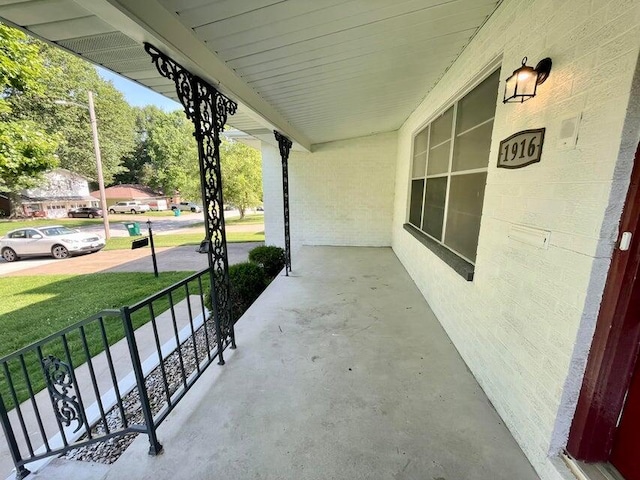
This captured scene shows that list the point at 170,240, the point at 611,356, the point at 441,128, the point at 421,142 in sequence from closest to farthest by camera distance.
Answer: the point at 611,356
the point at 441,128
the point at 421,142
the point at 170,240

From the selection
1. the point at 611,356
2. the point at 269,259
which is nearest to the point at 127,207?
the point at 269,259

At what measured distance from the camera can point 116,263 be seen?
7562 millimetres

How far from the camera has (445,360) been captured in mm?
2293

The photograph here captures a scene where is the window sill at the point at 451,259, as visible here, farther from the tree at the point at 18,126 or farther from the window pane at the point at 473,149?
the tree at the point at 18,126

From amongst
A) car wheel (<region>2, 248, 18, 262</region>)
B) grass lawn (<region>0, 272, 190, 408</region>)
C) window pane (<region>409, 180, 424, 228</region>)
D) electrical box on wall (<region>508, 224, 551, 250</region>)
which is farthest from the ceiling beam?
car wheel (<region>2, 248, 18, 262</region>)

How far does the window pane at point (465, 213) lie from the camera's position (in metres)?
2.28

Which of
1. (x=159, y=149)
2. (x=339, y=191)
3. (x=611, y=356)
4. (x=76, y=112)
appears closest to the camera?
(x=611, y=356)

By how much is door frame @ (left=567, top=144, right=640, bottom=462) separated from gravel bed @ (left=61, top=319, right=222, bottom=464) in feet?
7.13

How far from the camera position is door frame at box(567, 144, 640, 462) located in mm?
1027

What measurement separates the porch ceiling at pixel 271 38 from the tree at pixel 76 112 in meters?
12.1

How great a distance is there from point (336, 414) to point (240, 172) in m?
12.9

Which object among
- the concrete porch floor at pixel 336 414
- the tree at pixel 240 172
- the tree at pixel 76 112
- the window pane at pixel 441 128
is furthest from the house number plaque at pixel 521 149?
the tree at pixel 76 112

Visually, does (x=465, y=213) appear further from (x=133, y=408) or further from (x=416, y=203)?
(x=133, y=408)

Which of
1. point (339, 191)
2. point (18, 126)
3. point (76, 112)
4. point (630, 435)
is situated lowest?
point (630, 435)
